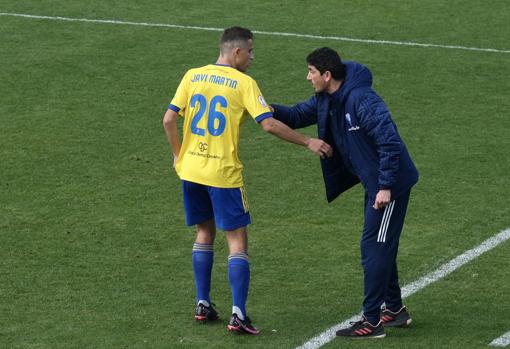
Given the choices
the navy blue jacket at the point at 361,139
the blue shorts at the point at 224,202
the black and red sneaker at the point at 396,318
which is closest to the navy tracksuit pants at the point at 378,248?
Result: the navy blue jacket at the point at 361,139

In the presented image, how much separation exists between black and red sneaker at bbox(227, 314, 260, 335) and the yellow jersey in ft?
3.04

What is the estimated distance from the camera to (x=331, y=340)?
852 cm

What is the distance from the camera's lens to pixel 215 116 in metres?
8.48

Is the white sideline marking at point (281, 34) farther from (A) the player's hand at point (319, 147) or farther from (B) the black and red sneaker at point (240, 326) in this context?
(B) the black and red sneaker at point (240, 326)

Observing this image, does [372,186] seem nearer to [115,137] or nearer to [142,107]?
[115,137]

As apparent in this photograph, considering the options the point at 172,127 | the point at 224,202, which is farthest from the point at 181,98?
the point at 224,202

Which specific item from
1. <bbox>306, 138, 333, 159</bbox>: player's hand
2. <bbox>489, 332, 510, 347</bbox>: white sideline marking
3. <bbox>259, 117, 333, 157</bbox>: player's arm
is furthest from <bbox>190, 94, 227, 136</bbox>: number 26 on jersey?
<bbox>489, 332, 510, 347</bbox>: white sideline marking

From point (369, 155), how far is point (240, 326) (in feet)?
4.84

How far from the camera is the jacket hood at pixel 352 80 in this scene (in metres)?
8.44

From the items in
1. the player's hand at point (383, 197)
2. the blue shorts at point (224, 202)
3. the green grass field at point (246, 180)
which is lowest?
the green grass field at point (246, 180)

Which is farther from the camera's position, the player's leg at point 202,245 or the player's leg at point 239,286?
the player's leg at point 202,245

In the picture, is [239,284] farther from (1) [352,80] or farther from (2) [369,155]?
(1) [352,80]

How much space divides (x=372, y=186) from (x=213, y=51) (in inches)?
341

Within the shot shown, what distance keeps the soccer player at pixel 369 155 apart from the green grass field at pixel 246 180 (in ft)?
1.47
